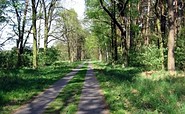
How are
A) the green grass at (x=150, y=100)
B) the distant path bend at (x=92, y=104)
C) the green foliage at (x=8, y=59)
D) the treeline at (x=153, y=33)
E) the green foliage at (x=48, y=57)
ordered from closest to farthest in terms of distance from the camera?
1. the green grass at (x=150, y=100)
2. the distant path bend at (x=92, y=104)
3. the treeline at (x=153, y=33)
4. the green foliage at (x=8, y=59)
5. the green foliage at (x=48, y=57)

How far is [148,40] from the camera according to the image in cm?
4394

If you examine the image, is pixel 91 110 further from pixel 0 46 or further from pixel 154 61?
pixel 0 46

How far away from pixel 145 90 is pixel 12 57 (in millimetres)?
31146

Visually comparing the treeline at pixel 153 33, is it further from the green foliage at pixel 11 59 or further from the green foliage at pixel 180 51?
the green foliage at pixel 11 59

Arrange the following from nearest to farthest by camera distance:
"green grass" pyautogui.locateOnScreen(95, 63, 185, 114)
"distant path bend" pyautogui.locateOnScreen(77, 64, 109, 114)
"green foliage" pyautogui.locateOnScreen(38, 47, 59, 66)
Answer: "green grass" pyautogui.locateOnScreen(95, 63, 185, 114), "distant path bend" pyautogui.locateOnScreen(77, 64, 109, 114), "green foliage" pyautogui.locateOnScreen(38, 47, 59, 66)

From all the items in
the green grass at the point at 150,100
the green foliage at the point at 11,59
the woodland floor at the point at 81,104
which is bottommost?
the woodland floor at the point at 81,104

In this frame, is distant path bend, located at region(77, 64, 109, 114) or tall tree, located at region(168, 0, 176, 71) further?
tall tree, located at region(168, 0, 176, 71)

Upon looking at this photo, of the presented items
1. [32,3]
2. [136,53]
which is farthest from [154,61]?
[32,3]

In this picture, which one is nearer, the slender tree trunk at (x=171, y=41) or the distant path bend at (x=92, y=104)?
the distant path bend at (x=92, y=104)

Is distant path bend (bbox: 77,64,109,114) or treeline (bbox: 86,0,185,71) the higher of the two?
treeline (bbox: 86,0,185,71)

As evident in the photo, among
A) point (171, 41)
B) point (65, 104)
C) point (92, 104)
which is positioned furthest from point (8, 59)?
point (92, 104)

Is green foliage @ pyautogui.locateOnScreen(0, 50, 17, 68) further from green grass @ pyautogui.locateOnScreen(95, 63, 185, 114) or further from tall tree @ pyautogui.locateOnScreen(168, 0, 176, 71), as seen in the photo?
green grass @ pyautogui.locateOnScreen(95, 63, 185, 114)

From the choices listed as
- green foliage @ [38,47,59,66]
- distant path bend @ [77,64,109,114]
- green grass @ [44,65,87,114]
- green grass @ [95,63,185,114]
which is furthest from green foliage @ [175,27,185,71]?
green foliage @ [38,47,59,66]

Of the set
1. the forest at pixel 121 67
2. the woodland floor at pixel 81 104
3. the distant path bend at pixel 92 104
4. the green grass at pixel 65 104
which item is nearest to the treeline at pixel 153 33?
the forest at pixel 121 67
